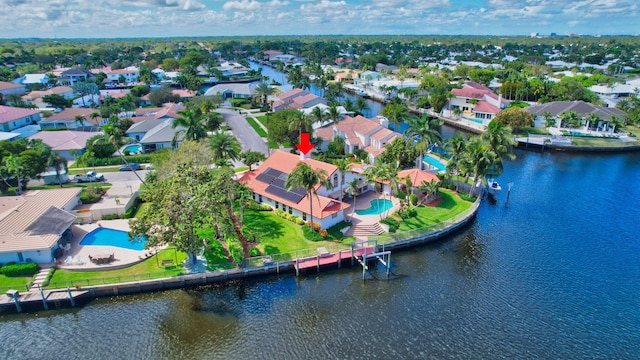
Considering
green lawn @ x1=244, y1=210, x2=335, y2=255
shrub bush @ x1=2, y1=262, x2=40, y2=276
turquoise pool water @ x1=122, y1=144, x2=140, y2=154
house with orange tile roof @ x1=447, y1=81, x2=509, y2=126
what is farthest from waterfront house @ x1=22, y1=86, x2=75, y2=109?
house with orange tile roof @ x1=447, y1=81, x2=509, y2=126

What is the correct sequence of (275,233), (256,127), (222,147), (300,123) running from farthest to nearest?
(256,127) < (300,123) < (222,147) < (275,233)

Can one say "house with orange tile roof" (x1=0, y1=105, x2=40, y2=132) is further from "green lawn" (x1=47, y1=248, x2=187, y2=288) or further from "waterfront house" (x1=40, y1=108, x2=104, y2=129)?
"green lawn" (x1=47, y1=248, x2=187, y2=288)

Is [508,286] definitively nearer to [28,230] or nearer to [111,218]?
[111,218]

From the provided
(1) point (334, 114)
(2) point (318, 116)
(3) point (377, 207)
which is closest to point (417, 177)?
(3) point (377, 207)

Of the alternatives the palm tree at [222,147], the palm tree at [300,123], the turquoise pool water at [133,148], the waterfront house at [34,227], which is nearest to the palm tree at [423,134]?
the palm tree at [300,123]

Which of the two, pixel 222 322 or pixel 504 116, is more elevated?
pixel 504 116

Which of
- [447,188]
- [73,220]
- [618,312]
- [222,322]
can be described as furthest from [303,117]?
[618,312]

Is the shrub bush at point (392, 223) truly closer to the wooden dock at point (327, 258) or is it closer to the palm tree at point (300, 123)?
the wooden dock at point (327, 258)

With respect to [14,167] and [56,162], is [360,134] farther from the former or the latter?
[14,167]

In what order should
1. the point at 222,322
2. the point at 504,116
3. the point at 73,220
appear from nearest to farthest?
the point at 222,322 < the point at 73,220 < the point at 504,116
